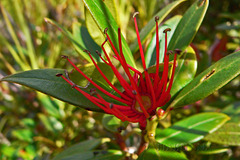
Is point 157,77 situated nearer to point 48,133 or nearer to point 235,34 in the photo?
point 48,133

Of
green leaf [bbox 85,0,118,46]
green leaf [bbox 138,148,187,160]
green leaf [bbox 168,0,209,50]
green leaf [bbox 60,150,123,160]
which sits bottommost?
green leaf [bbox 138,148,187,160]

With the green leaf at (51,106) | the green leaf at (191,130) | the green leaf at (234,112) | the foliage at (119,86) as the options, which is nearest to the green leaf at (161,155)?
the foliage at (119,86)

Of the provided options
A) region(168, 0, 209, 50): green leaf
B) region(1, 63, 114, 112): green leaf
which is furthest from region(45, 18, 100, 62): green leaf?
region(168, 0, 209, 50): green leaf

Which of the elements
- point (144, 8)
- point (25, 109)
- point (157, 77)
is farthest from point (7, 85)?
point (157, 77)

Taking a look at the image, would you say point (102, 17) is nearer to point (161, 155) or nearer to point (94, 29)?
point (94, 29)

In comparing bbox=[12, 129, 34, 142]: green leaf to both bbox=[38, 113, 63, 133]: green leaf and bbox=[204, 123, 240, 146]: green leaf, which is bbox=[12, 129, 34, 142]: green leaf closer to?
bbox=[38, 113, 63, 133]: green leaf

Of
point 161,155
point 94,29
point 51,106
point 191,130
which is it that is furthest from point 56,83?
point 51,106
